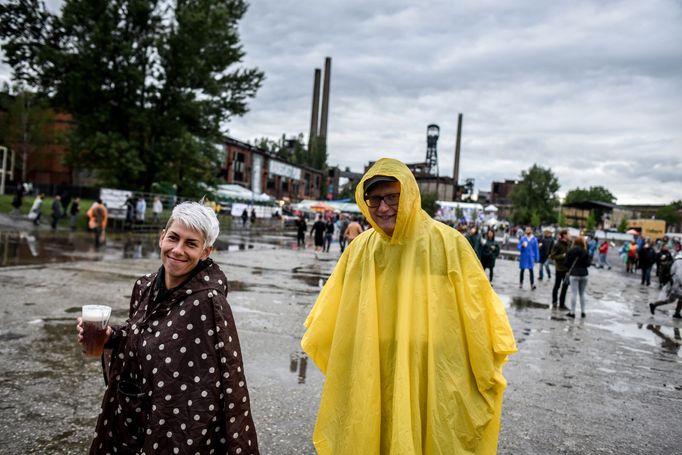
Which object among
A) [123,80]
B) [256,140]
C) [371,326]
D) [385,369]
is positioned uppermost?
[256,140]

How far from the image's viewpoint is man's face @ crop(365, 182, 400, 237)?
238 centimetres

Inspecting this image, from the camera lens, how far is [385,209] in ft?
7.81

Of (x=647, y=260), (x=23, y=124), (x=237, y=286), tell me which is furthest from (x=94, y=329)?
(x=23, y=124)

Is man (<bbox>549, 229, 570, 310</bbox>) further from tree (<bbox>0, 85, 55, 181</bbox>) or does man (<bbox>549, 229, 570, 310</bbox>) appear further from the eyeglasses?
tree (<bbox>0, 85, 55, 181</bbox>)

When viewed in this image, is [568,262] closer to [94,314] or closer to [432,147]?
[94,314]

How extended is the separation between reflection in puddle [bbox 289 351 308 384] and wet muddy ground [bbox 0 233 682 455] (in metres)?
0.01

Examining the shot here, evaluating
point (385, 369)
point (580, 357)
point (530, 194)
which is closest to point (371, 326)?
point (385, 369)

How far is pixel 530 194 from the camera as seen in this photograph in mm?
75188

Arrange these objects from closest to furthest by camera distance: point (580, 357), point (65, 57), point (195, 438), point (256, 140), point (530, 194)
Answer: point (195, 438), point (580, 357), point (65, 57), point (530, 194), point (256, 140)

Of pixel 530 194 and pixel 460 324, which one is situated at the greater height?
pixel 530 194

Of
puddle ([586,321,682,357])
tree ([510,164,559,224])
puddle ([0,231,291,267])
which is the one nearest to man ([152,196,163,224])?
puddle ([0,231,291,267])

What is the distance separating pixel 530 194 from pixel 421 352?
79389 millimetres

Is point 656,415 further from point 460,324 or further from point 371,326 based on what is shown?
point 371,326

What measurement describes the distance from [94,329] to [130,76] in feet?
76.1
